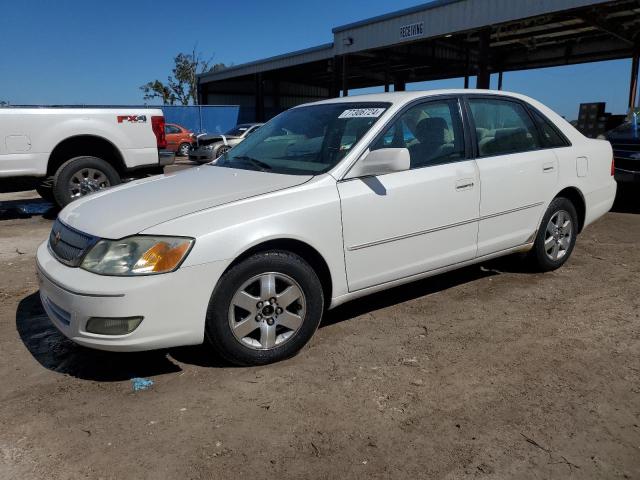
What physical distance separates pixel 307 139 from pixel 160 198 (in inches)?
47.5

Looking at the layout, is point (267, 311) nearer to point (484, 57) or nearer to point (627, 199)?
point (627, 199)

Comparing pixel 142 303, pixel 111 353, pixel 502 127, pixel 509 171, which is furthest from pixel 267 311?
pixel 502 127

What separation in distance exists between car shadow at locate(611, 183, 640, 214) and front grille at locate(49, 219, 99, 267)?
7710 millimetres

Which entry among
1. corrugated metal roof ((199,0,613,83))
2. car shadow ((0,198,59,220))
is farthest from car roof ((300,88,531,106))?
corrugated metal roof ((199,0,613,83))

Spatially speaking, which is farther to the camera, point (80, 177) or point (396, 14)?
point (396, 14)

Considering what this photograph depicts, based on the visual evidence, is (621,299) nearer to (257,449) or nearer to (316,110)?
(316,110)

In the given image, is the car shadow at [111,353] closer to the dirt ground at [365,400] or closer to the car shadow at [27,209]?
the dirt ground at [365,400]

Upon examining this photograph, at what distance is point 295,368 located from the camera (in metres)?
3.06

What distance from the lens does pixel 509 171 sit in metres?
4.04

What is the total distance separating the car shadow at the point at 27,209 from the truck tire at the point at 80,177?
0.90 metres

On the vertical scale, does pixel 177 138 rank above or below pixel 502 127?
below

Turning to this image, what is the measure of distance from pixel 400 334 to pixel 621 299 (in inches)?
75.5

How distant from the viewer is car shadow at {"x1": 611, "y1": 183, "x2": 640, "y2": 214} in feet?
26.0

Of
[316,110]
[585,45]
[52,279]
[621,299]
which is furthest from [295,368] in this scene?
[585,45]
